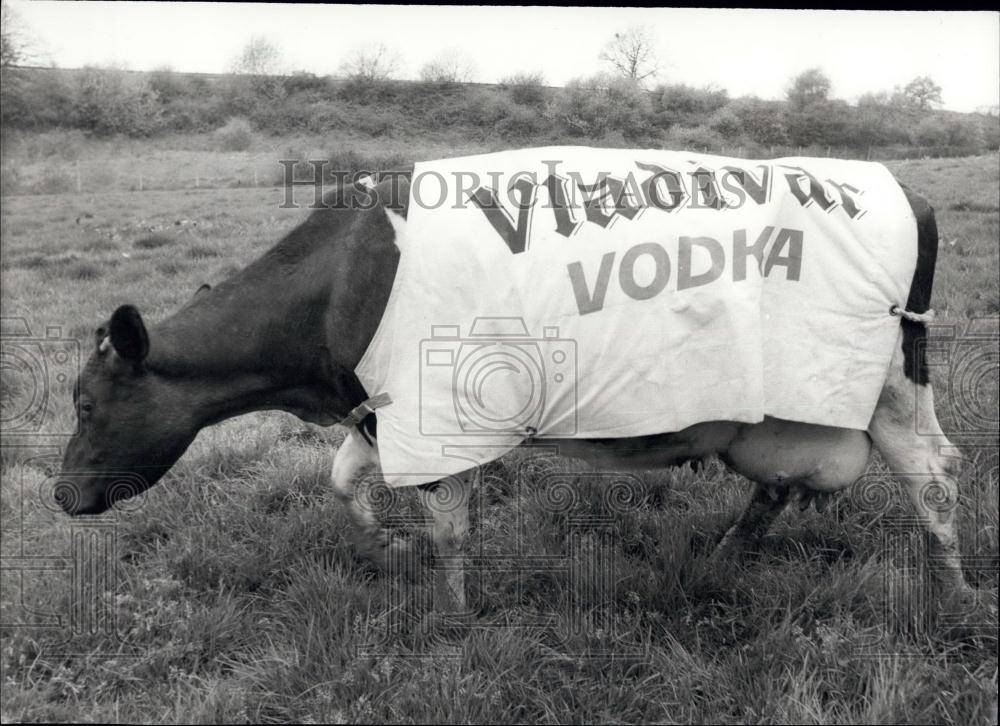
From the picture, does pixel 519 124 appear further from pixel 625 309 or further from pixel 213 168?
pixel 213 168

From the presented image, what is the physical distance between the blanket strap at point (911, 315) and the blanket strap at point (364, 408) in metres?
2.08

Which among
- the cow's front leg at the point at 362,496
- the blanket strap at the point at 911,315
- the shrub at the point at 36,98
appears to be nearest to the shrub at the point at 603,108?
the blanket strap at the point at 911,315

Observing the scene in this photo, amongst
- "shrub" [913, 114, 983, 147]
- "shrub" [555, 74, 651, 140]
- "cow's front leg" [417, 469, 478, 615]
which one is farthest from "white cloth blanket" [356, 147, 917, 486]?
"shrub" [913, 114, 983, 147]

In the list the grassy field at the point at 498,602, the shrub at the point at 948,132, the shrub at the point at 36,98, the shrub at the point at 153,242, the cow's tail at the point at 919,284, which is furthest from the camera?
the shrub at the point at 153,242

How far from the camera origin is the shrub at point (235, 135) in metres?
4.54

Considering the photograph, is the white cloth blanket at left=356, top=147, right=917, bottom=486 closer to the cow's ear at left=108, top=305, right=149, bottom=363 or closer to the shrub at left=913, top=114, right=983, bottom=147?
the cow's ear at left=108, top=305, right=149, bottom=363

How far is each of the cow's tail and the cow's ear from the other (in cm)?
317

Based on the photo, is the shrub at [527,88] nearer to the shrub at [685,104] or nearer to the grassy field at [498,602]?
the shrub at [685,104]

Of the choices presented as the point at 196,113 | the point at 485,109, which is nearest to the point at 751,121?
the point at 485,109

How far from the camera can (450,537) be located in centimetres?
342

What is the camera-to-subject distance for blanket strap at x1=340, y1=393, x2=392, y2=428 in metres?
3.03

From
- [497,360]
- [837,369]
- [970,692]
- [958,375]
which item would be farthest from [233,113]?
[970,692]

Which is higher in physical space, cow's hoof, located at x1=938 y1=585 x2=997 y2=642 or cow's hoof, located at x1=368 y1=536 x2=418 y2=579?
cow's hoof, located at x1=938 y1=585 x2=997 y2=642

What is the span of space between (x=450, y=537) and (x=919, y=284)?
2316 millimetres
